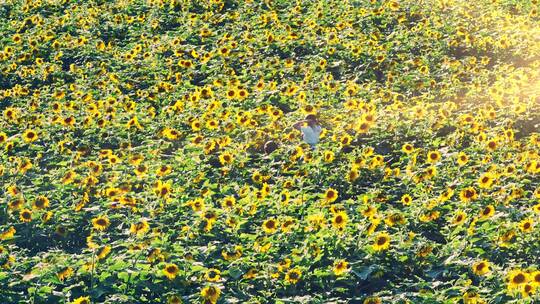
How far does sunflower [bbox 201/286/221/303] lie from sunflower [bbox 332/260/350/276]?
85cm

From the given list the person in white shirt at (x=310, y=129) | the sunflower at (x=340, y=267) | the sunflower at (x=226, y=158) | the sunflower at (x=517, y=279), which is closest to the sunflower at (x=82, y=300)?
the sunflower at (x=340, y=267)

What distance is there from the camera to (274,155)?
7.75 metres

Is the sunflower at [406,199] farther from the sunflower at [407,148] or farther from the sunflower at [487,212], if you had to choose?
the sunflower at [407,148]

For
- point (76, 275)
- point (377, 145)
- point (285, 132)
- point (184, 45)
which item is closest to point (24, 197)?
point (76, 275)

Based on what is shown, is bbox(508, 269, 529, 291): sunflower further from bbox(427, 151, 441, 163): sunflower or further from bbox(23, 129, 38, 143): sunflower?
bbox(23, 129, 38, 143): sunflower

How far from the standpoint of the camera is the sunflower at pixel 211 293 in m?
5.27

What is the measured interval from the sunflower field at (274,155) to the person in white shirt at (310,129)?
95 millimetres

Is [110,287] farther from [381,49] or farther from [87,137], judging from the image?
[381,49]

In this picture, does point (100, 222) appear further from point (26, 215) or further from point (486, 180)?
point (486, 180)

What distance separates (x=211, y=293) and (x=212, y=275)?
9.7 inches

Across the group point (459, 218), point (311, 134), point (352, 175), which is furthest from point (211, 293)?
point (311, 134)

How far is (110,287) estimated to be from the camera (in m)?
5.46

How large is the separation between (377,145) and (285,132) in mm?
1006

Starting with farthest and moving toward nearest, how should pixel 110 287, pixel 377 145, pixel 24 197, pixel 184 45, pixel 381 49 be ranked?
pixel 184 45, pixel 381 49, pixel 377 145, pixel 24 197, pixel 110 287
